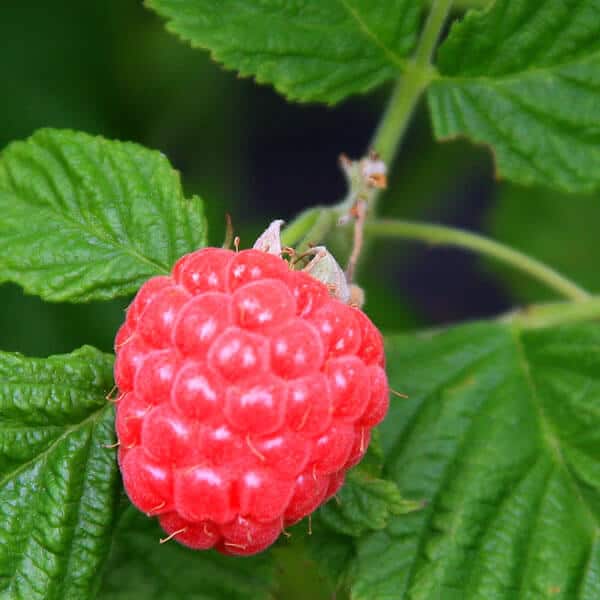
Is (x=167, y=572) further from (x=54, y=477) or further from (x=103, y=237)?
(x=103, y=237)

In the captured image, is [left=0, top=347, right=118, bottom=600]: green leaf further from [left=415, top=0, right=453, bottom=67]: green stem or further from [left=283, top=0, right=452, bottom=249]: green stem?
[left=415, top=0, right=453, bottom=67]: green stem

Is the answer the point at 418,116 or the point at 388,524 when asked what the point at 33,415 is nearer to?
the point at 388,524

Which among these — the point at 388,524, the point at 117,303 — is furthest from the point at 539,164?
the point at 117,303

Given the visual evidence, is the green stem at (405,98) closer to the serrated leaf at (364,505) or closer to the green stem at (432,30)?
the green stem at (432,30)

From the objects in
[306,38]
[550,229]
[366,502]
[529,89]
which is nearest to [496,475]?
[366,502]

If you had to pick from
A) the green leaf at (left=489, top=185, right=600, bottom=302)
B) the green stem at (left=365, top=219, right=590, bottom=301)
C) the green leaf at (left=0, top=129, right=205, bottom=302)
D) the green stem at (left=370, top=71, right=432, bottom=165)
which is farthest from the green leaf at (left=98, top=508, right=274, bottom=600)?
the green leaf at (left=489, top=185, right=600, bottom=302)

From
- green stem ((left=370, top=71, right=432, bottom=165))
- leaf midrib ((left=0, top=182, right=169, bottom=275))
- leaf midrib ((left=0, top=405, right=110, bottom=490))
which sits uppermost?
green stem ((left=370, top=71, right=432, bottom=165))
